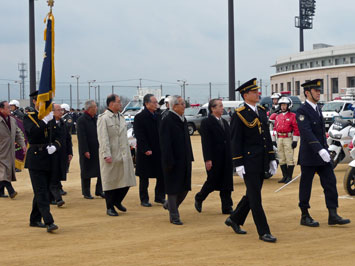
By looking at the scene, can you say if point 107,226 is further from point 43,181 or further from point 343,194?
point 343,194

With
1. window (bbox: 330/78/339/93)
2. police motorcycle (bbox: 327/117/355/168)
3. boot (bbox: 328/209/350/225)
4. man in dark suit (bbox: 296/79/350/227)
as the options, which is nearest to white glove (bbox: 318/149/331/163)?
man in dark suit (bbox: 296/79/350/227)

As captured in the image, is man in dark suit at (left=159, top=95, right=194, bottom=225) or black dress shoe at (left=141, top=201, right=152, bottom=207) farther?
black dress shoe at (left=141, top=201, right=152, bottom=207)

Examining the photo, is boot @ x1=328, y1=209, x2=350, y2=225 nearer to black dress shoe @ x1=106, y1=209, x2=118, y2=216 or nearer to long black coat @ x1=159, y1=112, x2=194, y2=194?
long black coat @ x1=159, y1=112, x2=194, y2=194

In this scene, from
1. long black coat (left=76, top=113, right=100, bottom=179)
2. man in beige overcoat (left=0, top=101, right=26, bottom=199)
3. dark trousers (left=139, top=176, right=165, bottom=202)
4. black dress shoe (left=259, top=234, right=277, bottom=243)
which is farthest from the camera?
man in beige overcoat (left=0, top=101, right=26, bottom=199)

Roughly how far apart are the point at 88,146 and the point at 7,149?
60.1 inches

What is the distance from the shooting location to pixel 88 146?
10.8m

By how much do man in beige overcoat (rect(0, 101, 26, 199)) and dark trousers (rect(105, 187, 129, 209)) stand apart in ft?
8.26

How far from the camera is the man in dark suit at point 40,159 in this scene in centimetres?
789

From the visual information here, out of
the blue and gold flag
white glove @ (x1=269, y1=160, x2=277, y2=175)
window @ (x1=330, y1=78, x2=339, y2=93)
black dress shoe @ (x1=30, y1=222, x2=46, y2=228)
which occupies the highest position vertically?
window @ (x1=330, y1=78, x2=339, y2=93)

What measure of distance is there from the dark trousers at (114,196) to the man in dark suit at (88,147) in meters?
1.51

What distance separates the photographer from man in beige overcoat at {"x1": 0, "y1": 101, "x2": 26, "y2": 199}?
1094cm

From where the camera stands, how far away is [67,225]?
8445 millimetres

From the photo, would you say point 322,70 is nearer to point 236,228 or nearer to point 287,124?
point 287,124

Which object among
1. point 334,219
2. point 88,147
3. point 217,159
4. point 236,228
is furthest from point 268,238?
point 88,147
